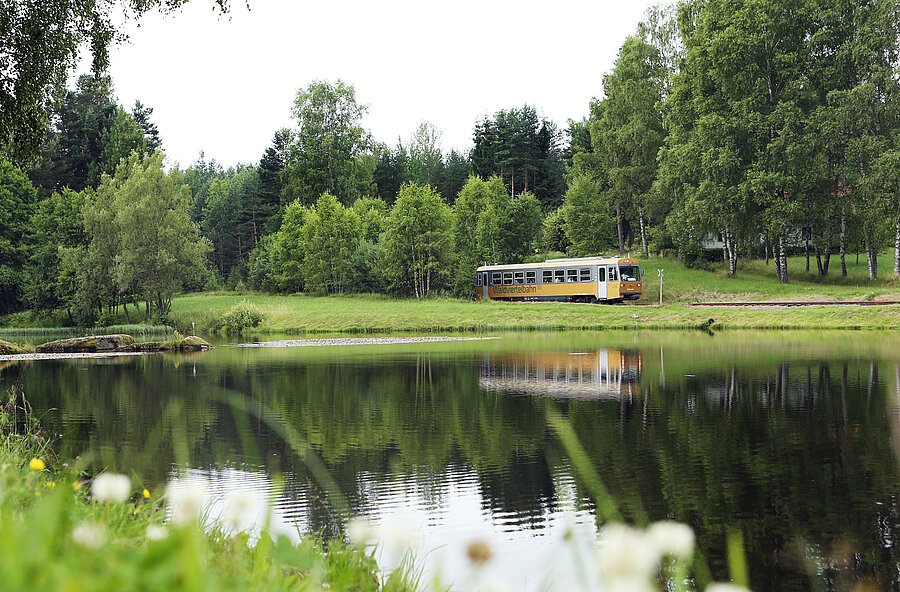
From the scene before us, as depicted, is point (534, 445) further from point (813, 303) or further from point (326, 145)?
point (326, 145)

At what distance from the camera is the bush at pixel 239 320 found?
44000 millimetres

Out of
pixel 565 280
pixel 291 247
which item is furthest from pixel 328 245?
pixel 565 280

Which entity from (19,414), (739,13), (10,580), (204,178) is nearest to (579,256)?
(739,13)

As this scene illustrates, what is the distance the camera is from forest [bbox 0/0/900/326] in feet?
143

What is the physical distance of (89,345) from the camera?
111 feet

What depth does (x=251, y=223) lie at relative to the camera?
9606 cm

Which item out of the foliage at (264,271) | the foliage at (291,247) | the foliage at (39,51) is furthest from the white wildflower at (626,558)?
the foliage at (264,271)

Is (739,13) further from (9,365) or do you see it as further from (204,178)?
(204,178)

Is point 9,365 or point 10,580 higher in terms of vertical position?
point 10,580

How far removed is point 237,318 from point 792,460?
1489 inches

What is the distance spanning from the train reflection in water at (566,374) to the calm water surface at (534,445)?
12cm

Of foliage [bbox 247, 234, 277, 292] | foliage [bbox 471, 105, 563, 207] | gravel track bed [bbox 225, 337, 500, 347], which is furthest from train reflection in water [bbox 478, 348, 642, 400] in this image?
foliage [bbox 471, 105, 563, 207]

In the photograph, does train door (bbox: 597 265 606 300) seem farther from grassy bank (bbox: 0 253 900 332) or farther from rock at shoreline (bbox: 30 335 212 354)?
rock at shoreline (bbox: 30 335 212 354)

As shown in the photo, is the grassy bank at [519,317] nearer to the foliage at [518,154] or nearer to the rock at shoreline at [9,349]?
the rock at shoreline at [9,349]
